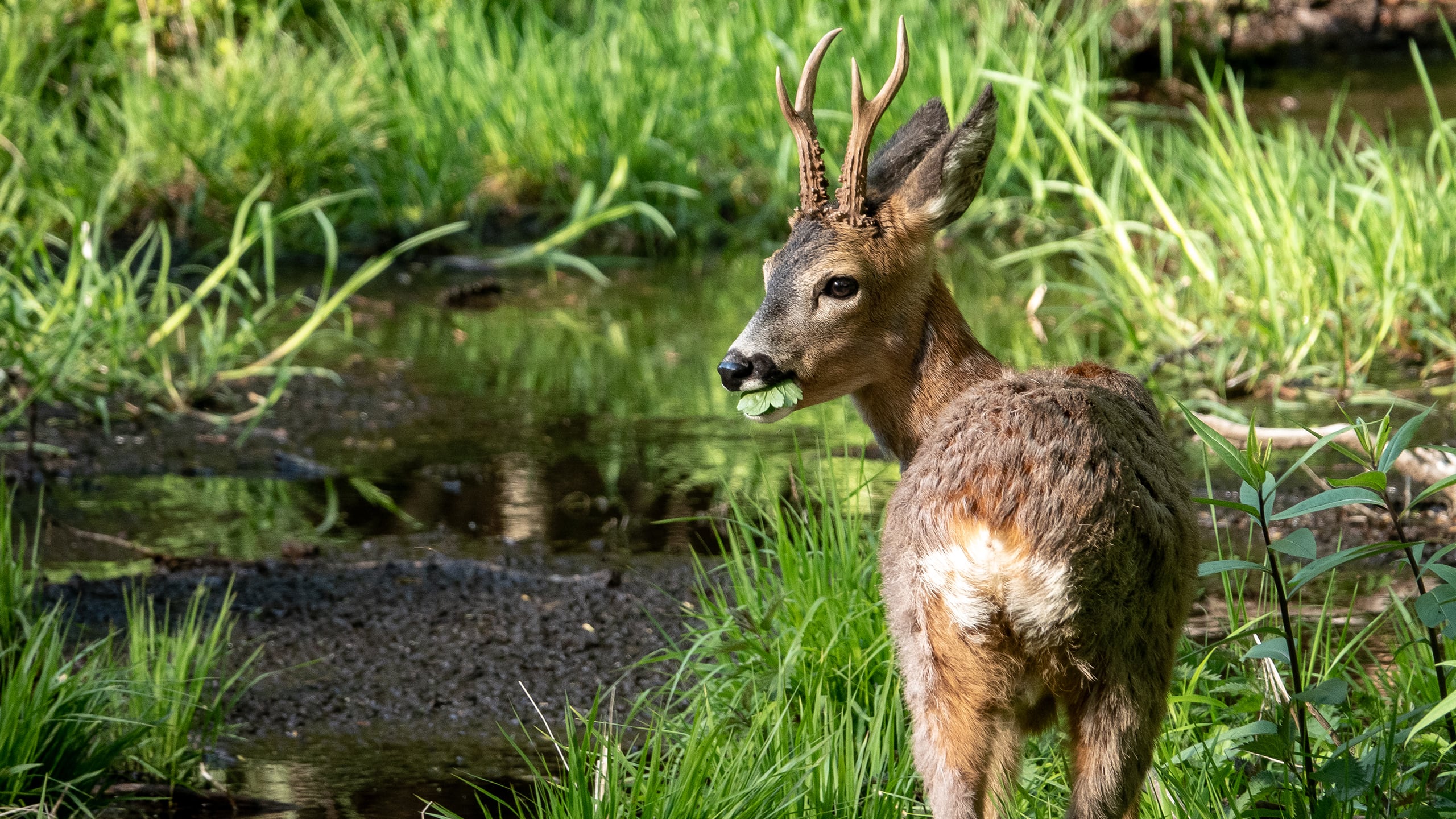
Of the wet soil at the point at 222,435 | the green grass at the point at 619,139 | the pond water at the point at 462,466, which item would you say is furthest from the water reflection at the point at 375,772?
the green grass at the point at 619,139

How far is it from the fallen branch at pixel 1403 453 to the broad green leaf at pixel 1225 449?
5.92ft

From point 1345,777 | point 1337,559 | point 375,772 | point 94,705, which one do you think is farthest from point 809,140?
point 94,705

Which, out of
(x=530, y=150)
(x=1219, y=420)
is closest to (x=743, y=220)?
(x=530, y=150)

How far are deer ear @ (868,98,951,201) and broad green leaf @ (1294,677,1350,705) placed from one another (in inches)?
51.8

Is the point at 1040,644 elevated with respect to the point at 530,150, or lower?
elevated

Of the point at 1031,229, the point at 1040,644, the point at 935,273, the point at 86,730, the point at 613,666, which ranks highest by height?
the point at 935,273

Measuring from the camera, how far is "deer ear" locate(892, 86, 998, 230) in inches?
130

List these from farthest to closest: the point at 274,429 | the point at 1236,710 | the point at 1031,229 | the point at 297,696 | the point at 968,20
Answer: the point at 968,20 → the point at 1031,229 → the point at 274,429 → the point at 297,696 → the point at 1236,710

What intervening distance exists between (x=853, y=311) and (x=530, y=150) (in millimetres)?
7486

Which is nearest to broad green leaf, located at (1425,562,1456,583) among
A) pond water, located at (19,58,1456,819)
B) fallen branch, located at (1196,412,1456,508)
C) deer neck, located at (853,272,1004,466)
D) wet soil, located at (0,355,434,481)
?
deer neck, located at (853,272,1004,466)

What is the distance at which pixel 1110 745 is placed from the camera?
255 cm

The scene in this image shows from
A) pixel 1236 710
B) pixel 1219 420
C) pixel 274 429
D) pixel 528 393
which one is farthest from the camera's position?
pixel 528 393

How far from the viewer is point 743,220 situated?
406 inches

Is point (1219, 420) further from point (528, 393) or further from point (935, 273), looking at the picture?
point (528, 393)
